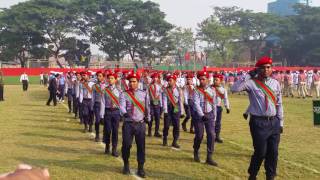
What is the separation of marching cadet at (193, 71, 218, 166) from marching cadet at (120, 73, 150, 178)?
1.29 metres

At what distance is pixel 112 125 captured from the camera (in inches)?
394

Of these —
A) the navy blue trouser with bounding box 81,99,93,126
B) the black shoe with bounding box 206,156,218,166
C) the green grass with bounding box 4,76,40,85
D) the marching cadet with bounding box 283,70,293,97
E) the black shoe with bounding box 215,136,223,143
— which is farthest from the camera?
the green grass with bounding box 4,76,40,85

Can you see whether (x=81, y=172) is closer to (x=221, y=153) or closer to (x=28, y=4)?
(x=221, y=153)

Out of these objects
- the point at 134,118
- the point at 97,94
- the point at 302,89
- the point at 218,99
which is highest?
the point at 97,94

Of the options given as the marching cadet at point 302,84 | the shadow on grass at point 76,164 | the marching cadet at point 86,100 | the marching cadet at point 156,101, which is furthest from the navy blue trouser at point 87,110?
the marching cadet at point 302,84

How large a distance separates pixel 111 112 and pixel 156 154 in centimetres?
146

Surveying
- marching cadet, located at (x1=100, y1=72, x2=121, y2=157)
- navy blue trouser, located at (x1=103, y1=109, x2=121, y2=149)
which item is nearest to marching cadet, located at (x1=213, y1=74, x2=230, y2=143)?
marching cadet, located at (x1=100, y1=72, x2=121, y2=157)

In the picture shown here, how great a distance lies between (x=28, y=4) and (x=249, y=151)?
177 ft

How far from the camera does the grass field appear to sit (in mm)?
8406

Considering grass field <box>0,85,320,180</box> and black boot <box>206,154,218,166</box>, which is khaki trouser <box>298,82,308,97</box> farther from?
black boot <box>206,154,218,166</box>

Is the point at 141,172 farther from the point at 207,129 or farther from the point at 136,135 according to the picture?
the point at 207,129

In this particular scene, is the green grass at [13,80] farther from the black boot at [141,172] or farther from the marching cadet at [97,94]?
the black boot at [141,172]

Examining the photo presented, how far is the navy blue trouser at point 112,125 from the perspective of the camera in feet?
32.5

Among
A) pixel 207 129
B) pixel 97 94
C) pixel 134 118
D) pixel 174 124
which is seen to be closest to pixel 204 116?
pixel 207 129
